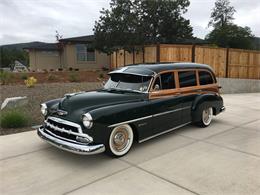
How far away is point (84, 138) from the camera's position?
4121 mm

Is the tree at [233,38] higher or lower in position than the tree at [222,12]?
lower

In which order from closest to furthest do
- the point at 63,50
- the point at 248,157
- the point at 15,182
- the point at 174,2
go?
the point at 15,182 → the point at 248,157 → the point at 174,2 → the point at 63,50

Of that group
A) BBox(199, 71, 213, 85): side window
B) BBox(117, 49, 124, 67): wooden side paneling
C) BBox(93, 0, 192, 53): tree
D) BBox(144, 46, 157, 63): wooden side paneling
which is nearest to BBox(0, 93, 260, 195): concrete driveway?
BBox(199, 71, 213, 85): side window

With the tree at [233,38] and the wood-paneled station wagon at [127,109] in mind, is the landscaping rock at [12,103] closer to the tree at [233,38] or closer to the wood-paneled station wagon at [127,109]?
the wood-paneled station wagon at [127,109]

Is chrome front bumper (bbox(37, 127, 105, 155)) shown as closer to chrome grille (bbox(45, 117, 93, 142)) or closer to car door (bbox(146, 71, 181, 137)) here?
chrome grille (bbox(45, 117, 93, 142))

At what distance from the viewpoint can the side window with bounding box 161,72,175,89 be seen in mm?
5516

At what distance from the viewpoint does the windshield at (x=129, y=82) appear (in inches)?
206

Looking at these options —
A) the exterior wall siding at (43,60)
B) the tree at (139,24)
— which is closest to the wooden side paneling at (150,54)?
the tree at (139,24)

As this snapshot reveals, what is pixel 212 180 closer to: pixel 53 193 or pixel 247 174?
pixel 247 174

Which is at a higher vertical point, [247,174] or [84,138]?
[84,138]

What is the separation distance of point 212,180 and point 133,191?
1205 mm

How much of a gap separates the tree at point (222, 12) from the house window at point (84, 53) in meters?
23.2

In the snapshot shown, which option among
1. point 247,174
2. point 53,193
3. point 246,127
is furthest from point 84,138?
point 246,127

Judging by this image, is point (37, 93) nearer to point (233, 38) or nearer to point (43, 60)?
point (43, 60)
